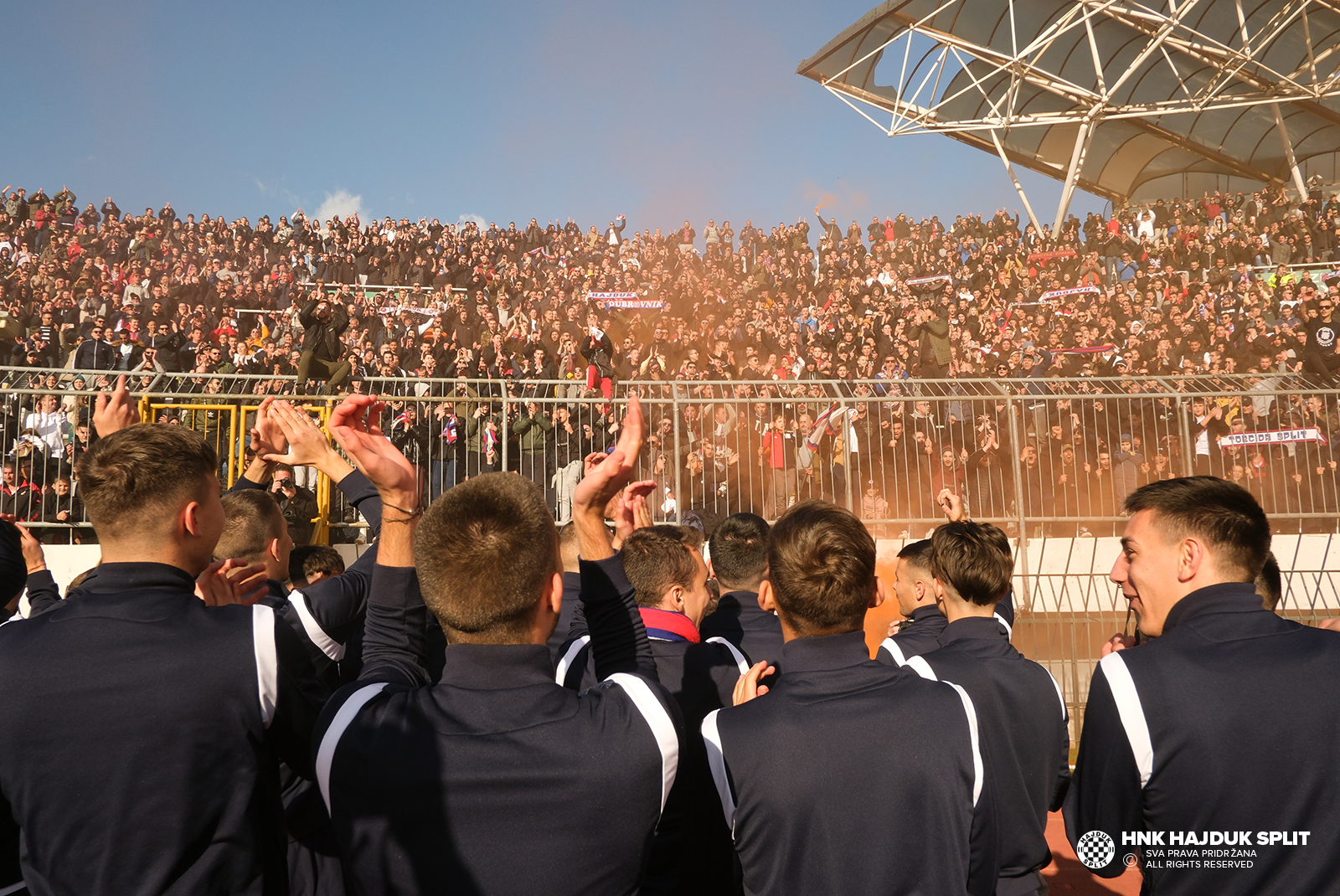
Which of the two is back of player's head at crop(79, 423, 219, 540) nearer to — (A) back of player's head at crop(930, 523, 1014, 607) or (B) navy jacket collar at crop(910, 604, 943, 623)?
(A) back of player's head at crop(930, 523, 1014, 607)

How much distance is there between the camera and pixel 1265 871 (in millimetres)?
2084

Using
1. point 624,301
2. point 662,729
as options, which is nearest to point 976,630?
point 662,729

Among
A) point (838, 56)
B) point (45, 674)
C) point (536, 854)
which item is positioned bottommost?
point (536, 854)

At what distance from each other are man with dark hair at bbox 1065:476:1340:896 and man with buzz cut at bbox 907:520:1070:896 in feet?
1.46

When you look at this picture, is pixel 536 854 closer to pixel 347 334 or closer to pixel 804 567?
pixel 804 567

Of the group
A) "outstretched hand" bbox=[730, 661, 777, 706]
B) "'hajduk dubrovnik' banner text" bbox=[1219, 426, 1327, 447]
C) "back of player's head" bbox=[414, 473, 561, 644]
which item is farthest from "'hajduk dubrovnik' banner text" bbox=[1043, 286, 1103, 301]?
"back of player's head" bbox=[414, 473, 561, 644]

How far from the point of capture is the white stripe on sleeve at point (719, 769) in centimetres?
212

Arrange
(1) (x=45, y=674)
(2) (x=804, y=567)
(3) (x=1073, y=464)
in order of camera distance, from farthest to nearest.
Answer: (3) (x=1073, y=464)
(2) (x=804, y=567)
(1) (x=45, y=674)

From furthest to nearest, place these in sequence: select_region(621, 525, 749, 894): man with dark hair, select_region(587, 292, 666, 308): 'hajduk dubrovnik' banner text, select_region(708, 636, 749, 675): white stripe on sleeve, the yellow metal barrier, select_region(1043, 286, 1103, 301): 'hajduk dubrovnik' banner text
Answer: select_region(1043, 286, 1103, 301): 'hajduk dubrovnik' banner text < select_region(587, 292, 666, 308): 'hajduk dubrovnik' banner text < the yellow metal barrier < select_region(708, 636, 749, 675): white stripe on sleeve < select_region(621, 525, 749, 894): man with dark hair

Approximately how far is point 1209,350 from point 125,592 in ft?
53.6

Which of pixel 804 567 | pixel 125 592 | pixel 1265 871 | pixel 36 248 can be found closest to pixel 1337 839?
pixel 1265 871

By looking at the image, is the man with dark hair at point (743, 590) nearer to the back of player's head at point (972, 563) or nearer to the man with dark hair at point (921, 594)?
the man with dark hair at point (921, 594)

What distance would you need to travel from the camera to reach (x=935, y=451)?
34.5ft

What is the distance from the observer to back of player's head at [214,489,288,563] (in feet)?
11.7
